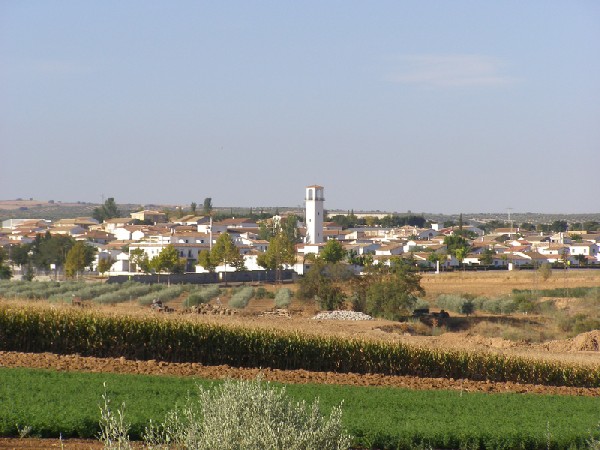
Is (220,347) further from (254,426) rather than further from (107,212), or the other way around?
(107,212)

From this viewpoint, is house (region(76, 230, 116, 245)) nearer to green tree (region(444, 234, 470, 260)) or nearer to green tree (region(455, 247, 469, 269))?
green tree (region(444, 234, 470, 260))

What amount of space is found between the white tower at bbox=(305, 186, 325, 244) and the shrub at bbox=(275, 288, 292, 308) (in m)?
54.1

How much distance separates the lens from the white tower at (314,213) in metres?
112

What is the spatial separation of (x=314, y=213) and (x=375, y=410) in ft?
313

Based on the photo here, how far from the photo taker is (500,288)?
2734 inches

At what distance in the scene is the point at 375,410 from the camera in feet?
60.5

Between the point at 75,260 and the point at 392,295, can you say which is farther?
the point at 75,260

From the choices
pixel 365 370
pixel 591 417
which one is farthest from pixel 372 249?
pixel 591 417

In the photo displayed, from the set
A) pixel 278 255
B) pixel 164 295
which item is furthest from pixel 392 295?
pixel 278 255

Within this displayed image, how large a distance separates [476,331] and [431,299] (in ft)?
52.3

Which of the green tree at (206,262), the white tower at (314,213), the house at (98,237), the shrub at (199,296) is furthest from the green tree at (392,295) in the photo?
the house at (98,237)

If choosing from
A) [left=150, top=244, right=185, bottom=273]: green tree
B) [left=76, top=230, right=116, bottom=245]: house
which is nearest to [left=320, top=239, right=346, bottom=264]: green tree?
[left=150, top=244, right=185, bottom=273]: green tree

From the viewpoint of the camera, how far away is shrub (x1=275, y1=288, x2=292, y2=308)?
2118 inches

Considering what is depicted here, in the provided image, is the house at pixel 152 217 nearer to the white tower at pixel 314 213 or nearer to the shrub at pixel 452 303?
the white tower at pixel 314 213
